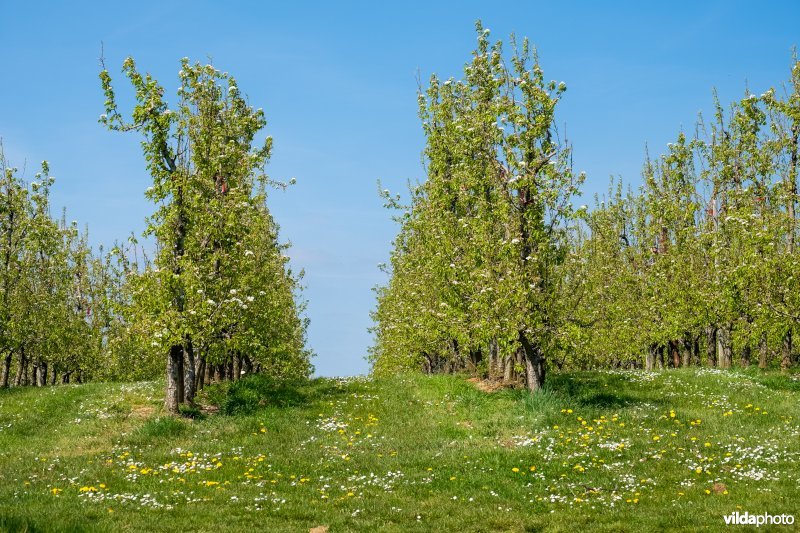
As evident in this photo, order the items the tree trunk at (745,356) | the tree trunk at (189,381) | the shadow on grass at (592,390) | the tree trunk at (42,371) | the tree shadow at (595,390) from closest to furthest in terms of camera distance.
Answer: the shadow on grass at (592,390), the tree shadow at (595,390), the tree trunk at (189,381), the tree trunk at (745,356), the tree trunk at (42,371)

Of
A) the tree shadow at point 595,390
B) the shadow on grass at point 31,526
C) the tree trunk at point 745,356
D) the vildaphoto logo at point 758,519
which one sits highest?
the tree trunk at point 745,356

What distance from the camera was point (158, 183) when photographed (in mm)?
28844

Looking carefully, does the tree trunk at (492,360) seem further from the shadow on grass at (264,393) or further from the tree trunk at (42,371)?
→ the tree trunk at (42,371)

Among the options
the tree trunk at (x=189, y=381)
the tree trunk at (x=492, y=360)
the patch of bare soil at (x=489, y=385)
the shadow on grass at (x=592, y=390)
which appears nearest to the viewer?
the shadow on grass at (x=592, y=390)

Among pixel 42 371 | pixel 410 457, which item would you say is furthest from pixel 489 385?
pixel 42 371

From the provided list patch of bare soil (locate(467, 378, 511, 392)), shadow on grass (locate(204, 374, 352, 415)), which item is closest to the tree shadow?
patch of bare soil (locate(467, 378, 511, 392))

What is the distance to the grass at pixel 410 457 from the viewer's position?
15828 mm

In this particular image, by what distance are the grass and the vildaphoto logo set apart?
35 cm

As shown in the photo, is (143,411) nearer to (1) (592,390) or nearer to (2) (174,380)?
(2) (174,380)

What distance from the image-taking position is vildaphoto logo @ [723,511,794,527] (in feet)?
47.1

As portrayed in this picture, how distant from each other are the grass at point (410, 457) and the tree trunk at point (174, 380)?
1.17 metres

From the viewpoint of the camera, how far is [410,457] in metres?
21.1

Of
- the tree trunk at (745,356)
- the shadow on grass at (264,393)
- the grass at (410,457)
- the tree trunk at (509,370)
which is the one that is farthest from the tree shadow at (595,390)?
the tree trunk at (745,356)

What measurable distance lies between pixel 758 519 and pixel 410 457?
31.6ft
